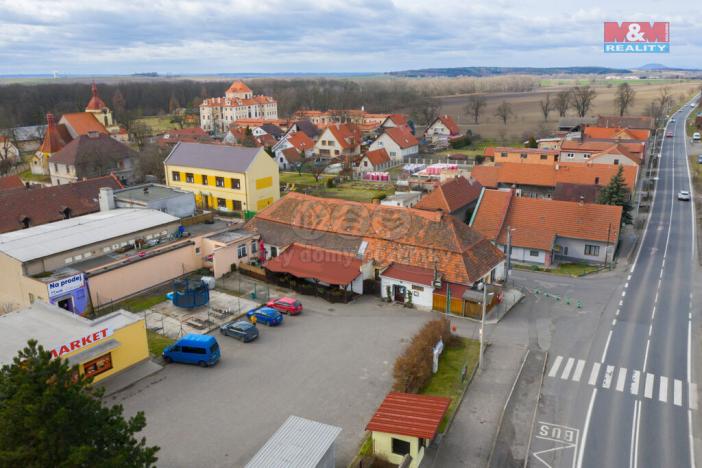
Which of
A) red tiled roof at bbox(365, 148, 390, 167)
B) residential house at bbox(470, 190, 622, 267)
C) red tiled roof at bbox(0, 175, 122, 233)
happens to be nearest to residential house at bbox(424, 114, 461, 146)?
red tiled roof at bbox(365, 148, 390, 167)

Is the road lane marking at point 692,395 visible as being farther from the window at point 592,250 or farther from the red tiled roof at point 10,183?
the red tiled roof at point 10,183

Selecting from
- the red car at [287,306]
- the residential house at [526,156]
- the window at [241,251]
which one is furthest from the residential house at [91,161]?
the residential house at [526,156]

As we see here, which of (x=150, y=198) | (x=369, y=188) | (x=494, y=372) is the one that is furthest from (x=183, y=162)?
(x=494, y=372)

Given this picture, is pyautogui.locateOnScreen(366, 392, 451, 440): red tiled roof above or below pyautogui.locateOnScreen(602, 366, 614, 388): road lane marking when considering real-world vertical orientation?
above

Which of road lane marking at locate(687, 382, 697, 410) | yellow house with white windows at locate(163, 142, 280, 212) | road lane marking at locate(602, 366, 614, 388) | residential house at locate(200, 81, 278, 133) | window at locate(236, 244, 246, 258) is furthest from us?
residential house at locate(200, 81, 278, 133)

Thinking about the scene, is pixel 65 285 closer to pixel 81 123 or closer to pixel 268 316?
pixel 268 316

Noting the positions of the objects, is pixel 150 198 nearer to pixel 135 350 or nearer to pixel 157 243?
pixel 157 243

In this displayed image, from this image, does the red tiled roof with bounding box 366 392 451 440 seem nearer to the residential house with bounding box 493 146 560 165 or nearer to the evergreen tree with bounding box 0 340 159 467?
the evergreen tree with bounding box 0 340 159 467
